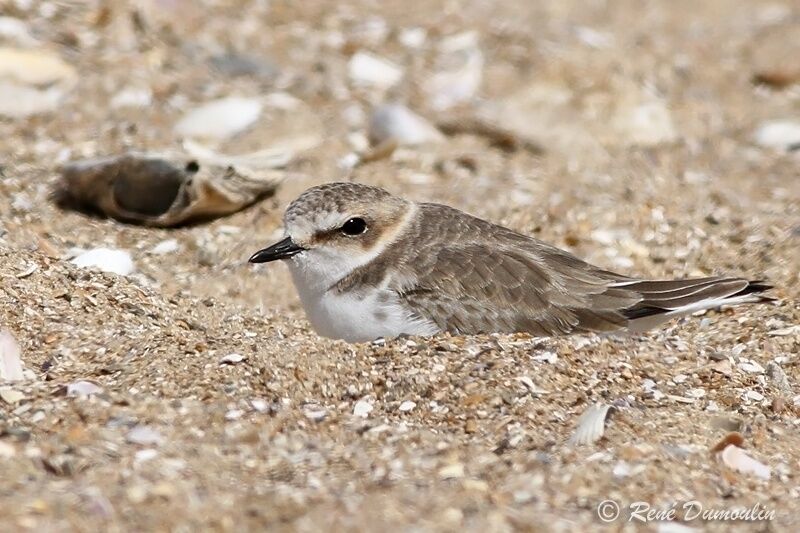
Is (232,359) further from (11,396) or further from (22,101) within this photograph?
(22,101)

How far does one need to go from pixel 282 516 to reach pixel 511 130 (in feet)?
13.8

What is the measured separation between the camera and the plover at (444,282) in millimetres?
4430

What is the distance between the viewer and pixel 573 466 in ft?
10.9

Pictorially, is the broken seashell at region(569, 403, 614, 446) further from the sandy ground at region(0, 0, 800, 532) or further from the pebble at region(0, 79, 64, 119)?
the pebble at region(0, 79, 64, 119)

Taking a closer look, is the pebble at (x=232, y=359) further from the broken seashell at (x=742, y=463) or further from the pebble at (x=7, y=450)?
the broken seashell at (x=742, y=463)

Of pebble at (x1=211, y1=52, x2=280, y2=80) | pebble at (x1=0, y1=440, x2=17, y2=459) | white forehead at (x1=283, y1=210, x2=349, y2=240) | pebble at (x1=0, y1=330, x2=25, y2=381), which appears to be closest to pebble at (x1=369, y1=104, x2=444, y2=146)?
pebble at (x1=211, y1=52, x2=280, y2=80)

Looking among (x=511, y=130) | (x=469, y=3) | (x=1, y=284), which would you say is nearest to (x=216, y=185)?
(x=1, y=284)

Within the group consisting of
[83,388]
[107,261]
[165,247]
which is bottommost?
[165,247]

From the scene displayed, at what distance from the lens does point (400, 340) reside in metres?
4.20

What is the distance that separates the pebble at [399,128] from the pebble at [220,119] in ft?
2.13

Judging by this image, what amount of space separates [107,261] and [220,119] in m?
1.72

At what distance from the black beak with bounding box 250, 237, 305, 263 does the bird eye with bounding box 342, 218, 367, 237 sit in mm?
191

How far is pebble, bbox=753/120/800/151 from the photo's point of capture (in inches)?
289
